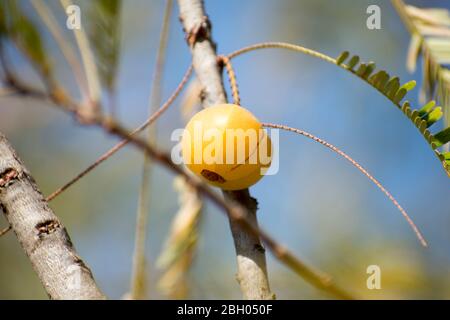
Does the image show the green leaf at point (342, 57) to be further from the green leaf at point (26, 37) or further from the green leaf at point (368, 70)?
the green leaf at point (26, 37)

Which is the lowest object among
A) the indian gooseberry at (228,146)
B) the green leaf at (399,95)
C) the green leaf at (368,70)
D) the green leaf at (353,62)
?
the indian gooseberry at (228,146)

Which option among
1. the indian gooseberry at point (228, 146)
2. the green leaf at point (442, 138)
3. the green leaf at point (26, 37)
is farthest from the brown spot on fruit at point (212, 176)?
the green leaf at point (26, 37)

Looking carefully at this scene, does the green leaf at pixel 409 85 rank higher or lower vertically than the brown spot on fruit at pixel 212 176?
higher

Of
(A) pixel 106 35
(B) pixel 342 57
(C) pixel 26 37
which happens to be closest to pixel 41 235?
(A) pixel 106 35

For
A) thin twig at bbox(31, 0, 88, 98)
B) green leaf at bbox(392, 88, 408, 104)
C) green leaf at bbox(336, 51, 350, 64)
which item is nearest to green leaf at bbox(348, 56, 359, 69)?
green leaf at bbox(336, 51, 350, 64)

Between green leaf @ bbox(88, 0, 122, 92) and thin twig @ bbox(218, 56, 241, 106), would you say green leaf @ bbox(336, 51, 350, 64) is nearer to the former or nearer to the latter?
thin twig @ bbox(218, 56, 241, 106)
